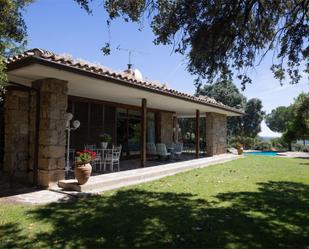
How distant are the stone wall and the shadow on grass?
978 cm

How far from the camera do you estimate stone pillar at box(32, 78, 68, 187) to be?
714 cm

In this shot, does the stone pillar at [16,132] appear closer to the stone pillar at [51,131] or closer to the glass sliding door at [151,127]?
the stone pillar at [51,131]

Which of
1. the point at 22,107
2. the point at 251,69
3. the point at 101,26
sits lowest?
the point at 22,107

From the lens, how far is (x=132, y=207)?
5.66 meters

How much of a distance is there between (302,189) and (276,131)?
72444mm

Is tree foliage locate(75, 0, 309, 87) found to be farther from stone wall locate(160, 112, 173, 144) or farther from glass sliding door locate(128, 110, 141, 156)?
stone wall locate(160, 112, 173, 144)

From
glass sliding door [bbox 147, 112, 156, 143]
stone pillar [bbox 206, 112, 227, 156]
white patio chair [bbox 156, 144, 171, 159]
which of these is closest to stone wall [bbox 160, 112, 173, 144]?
glass sliding door [bbox 147, 112, 156, 143]

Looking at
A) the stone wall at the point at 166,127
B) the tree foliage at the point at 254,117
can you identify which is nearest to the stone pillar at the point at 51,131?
the stone wall at the point at 166,127

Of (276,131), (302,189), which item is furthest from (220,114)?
(276,131)

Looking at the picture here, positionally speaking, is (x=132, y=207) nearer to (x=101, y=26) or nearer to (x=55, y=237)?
(x=55, y=237)

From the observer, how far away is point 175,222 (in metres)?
4.79

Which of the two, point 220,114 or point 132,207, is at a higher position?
point 220,114

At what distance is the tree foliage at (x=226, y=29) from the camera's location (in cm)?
601

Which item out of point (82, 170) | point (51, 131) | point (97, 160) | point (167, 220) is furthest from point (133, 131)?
point (167, 220)
